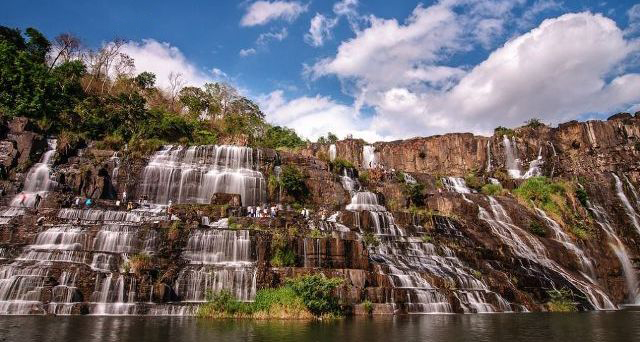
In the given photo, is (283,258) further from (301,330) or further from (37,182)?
(37,182)

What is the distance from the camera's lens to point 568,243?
1281 inches

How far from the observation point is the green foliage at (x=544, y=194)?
38.0 metres

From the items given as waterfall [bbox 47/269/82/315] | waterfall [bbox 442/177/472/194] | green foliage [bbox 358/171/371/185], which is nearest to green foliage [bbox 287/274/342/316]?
waterfall [bbox 47/269/82/315]

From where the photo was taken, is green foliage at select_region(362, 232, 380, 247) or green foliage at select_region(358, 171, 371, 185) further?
green foliage at select_region(358, 171, 371, 185)

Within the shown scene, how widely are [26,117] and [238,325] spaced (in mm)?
32540

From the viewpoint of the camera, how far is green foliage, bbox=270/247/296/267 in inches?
829

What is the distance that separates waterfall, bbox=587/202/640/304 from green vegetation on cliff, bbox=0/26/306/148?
36454mm

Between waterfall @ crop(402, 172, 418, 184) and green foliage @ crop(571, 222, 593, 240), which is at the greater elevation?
waterfall @ crop(402, 172, 418, 184)

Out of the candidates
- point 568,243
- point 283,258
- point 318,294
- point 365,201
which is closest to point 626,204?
point 568,243

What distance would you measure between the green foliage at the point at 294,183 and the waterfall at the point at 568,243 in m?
19.4

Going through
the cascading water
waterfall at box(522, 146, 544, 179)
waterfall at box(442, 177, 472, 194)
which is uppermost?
waterfall at box(522, 146, 544, 179)

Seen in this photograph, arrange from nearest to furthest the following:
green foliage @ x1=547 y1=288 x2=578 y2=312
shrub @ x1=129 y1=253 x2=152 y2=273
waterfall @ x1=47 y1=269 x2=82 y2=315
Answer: waterfall @ x1=47 y1=269 x2=82 y2=315, shrub @ x1=129 y1=253 x2=152 y2=273, green foliage @ x1=547 y1=288 x2=578 y2=312

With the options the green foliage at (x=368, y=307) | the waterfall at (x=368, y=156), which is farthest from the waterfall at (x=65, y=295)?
the waterfall at (x=368, y=156)

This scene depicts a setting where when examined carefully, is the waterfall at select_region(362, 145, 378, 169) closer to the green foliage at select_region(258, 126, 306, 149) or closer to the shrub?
the green foliage at select_region(258, 126, 306, 149)
